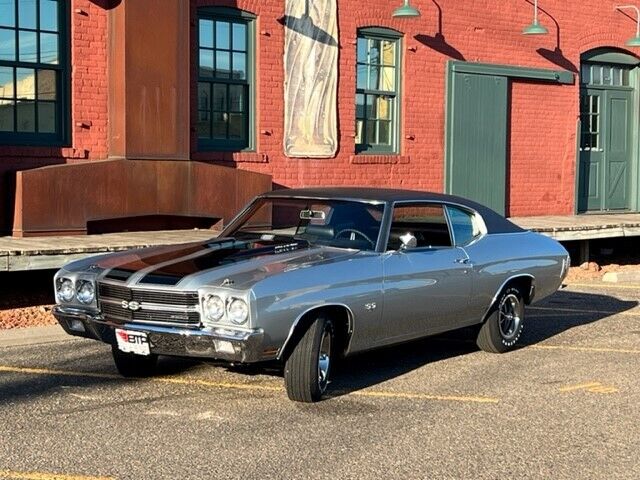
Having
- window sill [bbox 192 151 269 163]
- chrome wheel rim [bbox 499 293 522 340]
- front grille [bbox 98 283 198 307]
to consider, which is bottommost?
chrome wheel rim [bbox 499 293 522 340]

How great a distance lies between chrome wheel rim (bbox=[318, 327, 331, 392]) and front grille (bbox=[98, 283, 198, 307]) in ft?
3.25

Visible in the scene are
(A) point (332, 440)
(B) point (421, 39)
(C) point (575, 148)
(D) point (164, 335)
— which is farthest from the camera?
(C) point (575, 148)

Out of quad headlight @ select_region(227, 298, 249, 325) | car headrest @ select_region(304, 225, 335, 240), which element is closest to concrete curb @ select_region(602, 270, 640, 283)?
car headrest @ select_region(304, 225, 335, 240)

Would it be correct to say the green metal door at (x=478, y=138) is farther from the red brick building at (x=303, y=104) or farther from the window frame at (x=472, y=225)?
the window frame at (x=472, y=225)

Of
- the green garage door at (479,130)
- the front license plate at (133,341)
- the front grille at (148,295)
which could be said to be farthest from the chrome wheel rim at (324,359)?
the green garage door at (479,130)

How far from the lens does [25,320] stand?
10.3 metres

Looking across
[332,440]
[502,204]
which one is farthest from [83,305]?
[502,204]

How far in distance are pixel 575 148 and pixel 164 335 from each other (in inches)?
567

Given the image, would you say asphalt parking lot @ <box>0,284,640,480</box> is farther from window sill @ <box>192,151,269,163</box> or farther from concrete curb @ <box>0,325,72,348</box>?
window sill @ <box>192,151,269,163</box>

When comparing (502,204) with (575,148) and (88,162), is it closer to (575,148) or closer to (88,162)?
(575,148)

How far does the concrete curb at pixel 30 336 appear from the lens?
9305mm

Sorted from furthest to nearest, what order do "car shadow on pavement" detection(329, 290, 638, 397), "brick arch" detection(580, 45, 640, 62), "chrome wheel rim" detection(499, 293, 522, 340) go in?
"brick arch" detection(580, 45, 640, 62) → "chrome wheel rim" detection(499, 293, 522, 340) → "car shadow on pavement" detection(329, 290, 638, 397)

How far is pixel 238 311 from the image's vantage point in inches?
255

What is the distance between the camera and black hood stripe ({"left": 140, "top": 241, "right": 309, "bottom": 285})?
22.2ft
